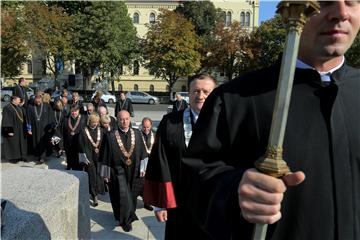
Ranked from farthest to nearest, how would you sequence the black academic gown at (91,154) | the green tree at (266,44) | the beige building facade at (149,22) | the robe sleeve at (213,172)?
1. the beige building facade at (149,22)
2. the green tree at (266,44)
3. the black academic gown at (91,154)
4. the robe sleeve at (213,172)

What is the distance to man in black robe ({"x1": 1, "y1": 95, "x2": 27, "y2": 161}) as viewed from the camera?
11570mm

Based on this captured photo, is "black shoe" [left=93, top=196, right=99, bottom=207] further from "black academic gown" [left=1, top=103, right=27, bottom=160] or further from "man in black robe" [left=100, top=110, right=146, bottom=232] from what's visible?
"black academic gown" [left=1, top=103, right=27, bottom=160]

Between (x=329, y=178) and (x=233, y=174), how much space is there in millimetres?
419

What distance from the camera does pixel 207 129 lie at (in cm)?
172

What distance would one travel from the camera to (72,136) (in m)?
10.0

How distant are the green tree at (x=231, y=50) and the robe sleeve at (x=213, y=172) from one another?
4396 centimetres

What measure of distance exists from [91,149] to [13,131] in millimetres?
4679

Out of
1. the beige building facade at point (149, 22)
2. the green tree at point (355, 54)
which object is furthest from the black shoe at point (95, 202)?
the beige building facade at point (149, 22)

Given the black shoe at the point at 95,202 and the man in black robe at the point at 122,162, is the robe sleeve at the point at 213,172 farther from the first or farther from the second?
the black shoe at the point at 95,202

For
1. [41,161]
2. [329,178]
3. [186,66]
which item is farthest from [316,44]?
[186,66]

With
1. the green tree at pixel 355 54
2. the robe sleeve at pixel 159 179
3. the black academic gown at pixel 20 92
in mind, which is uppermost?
the green tree at pixel 355 54

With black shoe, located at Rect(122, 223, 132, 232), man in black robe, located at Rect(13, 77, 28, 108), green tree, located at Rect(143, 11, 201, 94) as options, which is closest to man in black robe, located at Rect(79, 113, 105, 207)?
black shoe, located at Rect(122, 223, 132, 232)

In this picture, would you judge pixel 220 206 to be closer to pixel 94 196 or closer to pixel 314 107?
pixel 314 107

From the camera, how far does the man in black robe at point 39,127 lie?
11.8 meters
